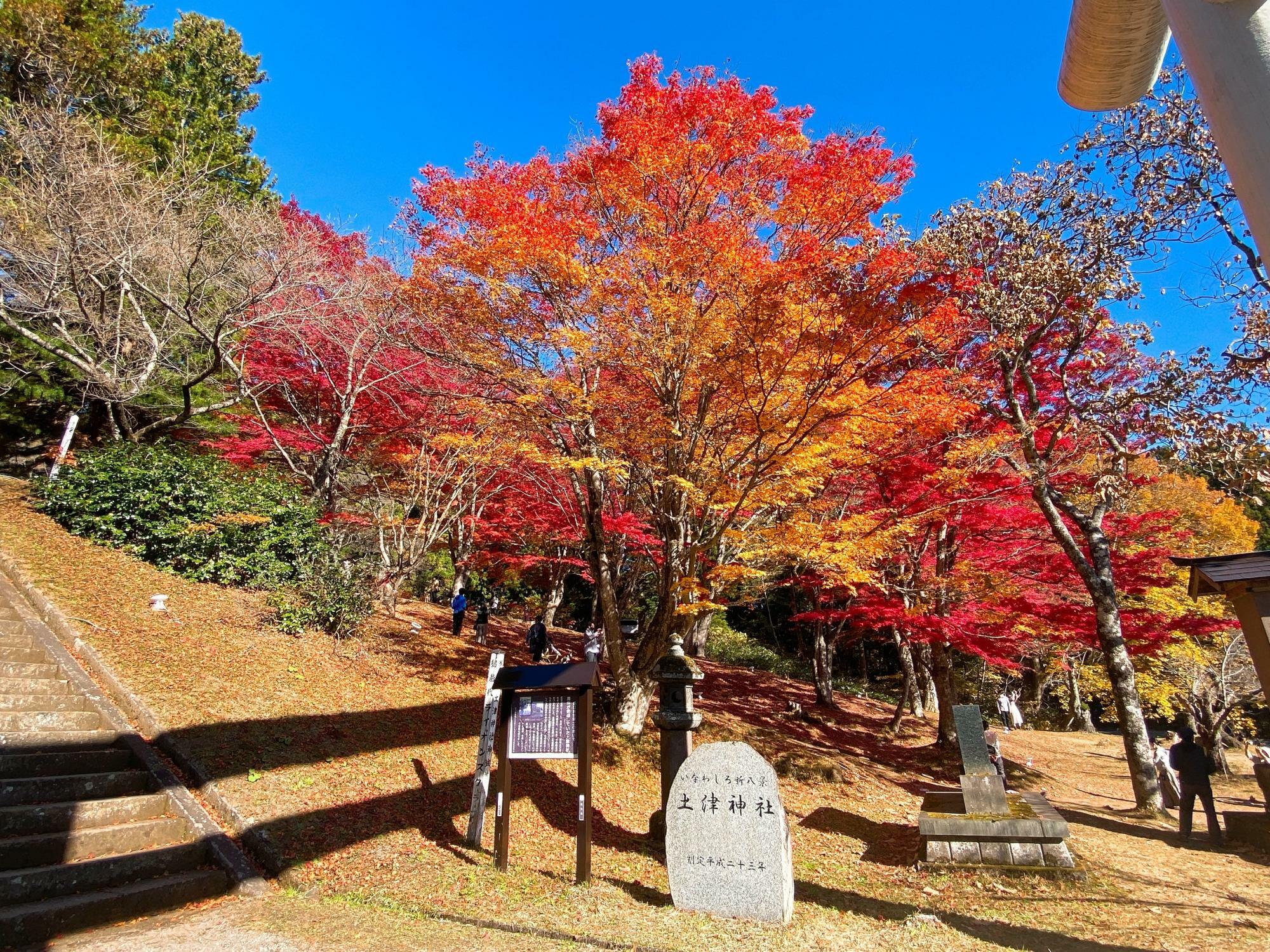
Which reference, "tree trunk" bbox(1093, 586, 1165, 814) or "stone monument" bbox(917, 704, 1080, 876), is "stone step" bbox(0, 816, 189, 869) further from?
"tree trunk" bbox(1093, 586, 1165, 814)

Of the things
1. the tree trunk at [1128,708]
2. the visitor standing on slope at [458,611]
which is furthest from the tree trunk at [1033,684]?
the visitor standing on slope at [458,611]

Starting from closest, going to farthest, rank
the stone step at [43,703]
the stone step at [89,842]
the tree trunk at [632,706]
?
the stone step at [89,842] → the stone step at [43,703] → the tree trunk at [632,706]

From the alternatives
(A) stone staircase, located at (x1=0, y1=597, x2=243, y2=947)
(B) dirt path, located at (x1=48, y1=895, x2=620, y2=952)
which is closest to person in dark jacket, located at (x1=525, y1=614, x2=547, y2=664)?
(A) stone staircase, located at (x1=0, y1=597, x2=243, y2=947)

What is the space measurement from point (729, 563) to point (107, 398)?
12023 millimetres

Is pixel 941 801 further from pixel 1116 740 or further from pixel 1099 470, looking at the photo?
pixel 1116 740

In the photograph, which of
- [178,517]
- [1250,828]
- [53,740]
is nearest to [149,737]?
[53,740]

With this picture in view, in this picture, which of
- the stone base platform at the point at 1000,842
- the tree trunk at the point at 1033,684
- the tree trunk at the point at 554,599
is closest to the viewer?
the stone base platform at the point at 1000,842

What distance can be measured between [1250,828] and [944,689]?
18.4 feet

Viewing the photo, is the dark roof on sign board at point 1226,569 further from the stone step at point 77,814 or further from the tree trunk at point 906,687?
the stone step at point 77,814

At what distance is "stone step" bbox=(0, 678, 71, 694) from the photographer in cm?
630

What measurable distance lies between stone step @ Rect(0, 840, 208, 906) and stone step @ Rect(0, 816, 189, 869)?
85 millimetres

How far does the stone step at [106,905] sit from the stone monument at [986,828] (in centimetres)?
707

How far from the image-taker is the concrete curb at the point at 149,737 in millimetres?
5254

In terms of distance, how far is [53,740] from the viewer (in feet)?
19.2
